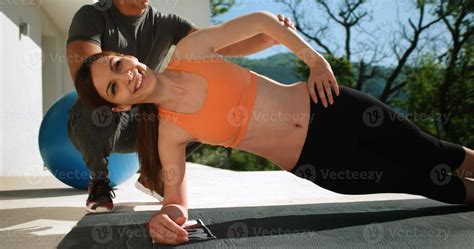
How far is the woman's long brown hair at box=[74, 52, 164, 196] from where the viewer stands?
1.60m

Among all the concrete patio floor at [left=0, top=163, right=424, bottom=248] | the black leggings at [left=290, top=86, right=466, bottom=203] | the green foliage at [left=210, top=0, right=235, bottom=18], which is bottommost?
the concrete patio floor at [left=0, top=163, right=424, bottom=248]

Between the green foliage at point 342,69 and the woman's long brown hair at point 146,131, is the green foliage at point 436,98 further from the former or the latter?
the woman's long brown hair at point 146,131

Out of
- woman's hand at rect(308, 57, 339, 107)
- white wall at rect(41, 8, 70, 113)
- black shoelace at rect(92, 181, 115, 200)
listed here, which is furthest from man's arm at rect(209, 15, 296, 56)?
white wall at rect(41, 8, 70, 113)

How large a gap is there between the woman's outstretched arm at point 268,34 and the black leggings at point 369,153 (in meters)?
0.09

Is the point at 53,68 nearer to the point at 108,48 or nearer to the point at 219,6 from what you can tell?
the point at 219,6

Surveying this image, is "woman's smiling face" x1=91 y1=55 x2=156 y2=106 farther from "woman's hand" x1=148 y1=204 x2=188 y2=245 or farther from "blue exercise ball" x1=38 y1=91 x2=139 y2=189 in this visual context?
"blue exercise ball" x1=38 y1=91 x2=139 y2=189

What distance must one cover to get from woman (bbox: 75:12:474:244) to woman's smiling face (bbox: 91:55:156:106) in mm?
60

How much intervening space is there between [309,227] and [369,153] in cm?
33

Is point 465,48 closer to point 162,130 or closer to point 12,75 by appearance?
point 12,75

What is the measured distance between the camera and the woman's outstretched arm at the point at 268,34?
1.60 m

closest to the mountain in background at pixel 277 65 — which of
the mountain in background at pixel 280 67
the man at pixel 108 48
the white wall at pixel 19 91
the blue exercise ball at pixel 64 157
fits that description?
the mountain in background at pixel 280 67

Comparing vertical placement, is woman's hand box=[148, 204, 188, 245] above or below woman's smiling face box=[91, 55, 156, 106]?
below

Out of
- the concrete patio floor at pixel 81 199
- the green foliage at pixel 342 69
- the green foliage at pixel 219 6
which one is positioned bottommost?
the concrete patio floor at pixel 81 199

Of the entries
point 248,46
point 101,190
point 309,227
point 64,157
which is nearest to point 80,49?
point 101,190
